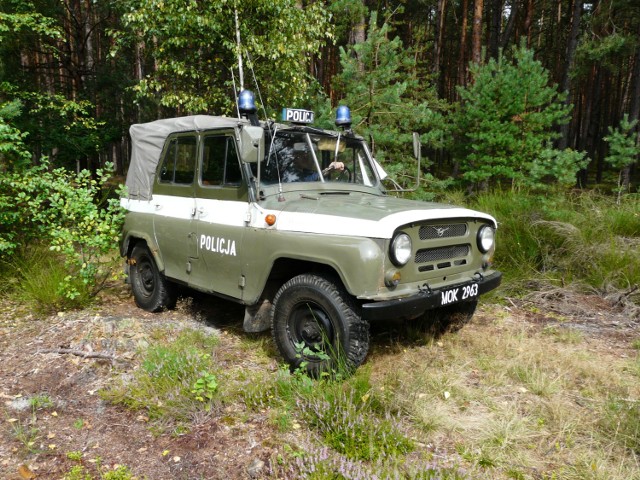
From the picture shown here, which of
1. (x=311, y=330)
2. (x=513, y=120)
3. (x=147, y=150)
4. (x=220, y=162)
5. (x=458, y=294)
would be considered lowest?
(x=311, y=330)

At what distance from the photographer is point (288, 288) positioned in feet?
12.3

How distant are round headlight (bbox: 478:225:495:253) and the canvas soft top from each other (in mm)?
3071

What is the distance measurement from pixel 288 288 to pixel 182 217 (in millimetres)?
1760

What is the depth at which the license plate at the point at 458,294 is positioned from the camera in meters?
3.55

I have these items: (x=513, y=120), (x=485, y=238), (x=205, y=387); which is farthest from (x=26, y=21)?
(x=485, y=238)

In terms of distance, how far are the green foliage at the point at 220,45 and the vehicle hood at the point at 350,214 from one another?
18.3ft

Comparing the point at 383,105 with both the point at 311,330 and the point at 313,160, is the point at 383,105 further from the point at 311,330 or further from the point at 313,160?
the point at 311,330

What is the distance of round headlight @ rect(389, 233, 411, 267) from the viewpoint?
10.8 feet

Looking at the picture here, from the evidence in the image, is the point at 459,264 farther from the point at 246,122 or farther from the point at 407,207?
the point at 246,122

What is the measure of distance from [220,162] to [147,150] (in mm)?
1481

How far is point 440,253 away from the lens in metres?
3.79

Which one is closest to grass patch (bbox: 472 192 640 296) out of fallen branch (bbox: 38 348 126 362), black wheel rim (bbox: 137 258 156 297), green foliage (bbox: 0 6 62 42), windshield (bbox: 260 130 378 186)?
windshield (bbox: 260 130 378 186)

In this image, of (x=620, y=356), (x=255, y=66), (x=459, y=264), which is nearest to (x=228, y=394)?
(x=459, y=264)

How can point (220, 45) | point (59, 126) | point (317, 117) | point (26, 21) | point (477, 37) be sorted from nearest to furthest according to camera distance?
1. point (317, 117)
2. point (26, 21)
3. point (220, 45)
4. point (59, 126)
5. point (477, 37)
